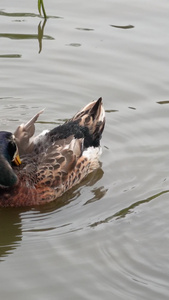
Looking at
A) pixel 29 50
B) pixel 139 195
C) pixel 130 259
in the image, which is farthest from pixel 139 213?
pixel 29 50

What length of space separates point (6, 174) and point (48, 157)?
2.00 feet

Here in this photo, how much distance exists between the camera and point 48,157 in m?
9.26

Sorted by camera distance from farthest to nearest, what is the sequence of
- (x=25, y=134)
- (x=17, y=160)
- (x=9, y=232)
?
1. (x=25, y=134)
2. (x=17, y=160)
3. (x=9, y=232)

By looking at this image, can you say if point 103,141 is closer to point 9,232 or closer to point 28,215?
point 28,215

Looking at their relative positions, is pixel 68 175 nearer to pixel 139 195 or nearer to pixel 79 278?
pixel 139 195

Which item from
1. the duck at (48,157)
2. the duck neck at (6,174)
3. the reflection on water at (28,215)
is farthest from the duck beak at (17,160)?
the reflection on water at (28,215)

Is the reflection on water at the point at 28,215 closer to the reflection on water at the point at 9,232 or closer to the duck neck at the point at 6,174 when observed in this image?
the reflection on water at the point at 9,232

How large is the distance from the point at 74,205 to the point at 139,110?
211 centimetres

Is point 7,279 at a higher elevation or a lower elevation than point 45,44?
lower

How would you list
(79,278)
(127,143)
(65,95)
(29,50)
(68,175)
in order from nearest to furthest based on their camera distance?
(79,278) → (68,175) → (127,143) → (65,95) → (29,50)

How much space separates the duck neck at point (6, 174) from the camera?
29.0 feet

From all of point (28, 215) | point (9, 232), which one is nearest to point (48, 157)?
point (28, 215)

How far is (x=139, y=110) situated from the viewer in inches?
416

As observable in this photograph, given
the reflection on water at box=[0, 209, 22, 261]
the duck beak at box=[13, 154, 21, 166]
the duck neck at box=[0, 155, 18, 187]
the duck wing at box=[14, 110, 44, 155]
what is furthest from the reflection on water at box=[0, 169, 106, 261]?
the duck wing at box=[14, 110, 44, 155]
